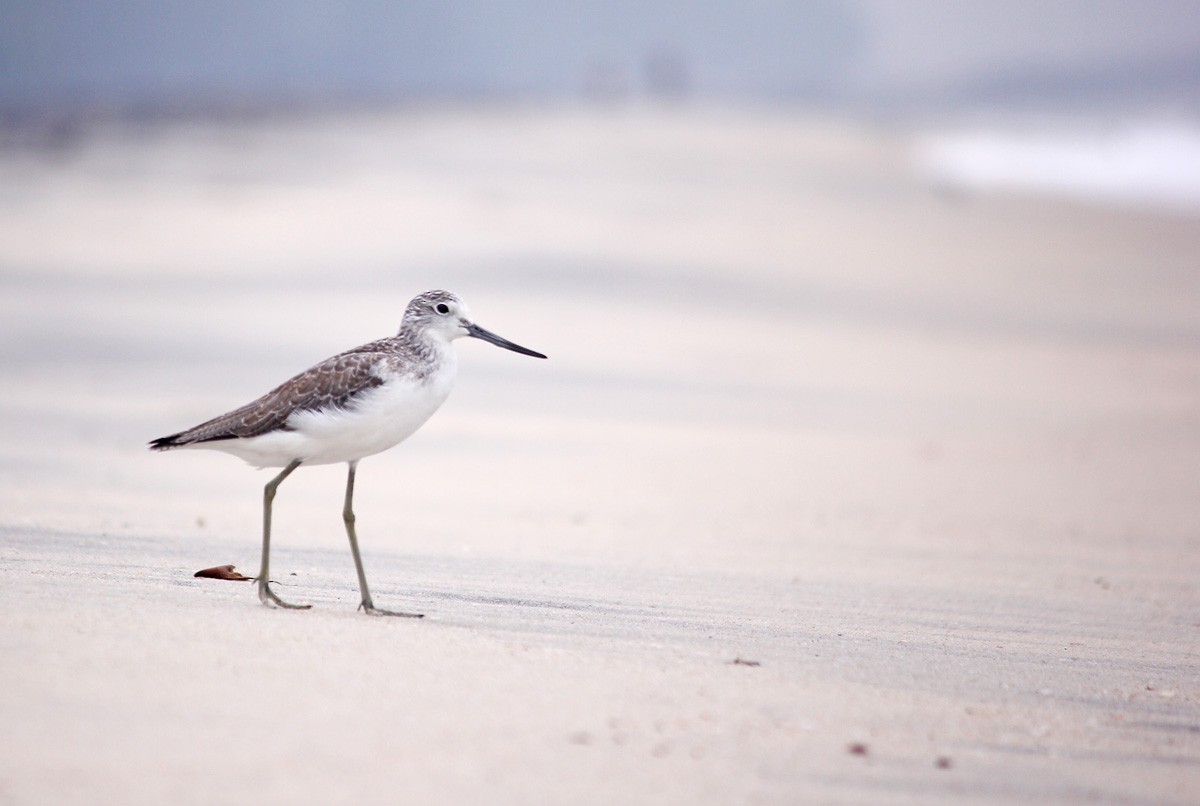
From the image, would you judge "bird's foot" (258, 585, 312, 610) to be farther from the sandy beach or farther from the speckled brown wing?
the speckled brown wing

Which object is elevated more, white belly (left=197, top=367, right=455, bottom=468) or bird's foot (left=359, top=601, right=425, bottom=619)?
white belly (left=197, top=367, right=455, bottom=468)

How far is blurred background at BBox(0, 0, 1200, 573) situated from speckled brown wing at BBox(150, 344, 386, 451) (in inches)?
54.1

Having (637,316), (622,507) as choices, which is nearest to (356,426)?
(622,507)

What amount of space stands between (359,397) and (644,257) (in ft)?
55.9

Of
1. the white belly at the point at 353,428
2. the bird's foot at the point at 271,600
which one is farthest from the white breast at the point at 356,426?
the bird's foot at the point at 271,600

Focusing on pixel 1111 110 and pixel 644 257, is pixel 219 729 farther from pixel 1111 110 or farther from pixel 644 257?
pixel 1111 110

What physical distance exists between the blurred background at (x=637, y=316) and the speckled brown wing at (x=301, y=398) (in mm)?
1375

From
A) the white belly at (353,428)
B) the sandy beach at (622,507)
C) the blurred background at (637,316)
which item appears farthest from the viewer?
the blurred background at (637,316)

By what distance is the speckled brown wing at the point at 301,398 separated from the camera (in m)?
5.86

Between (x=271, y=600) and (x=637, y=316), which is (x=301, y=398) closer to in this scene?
(x=271, y=600)

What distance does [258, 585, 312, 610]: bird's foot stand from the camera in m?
5.71

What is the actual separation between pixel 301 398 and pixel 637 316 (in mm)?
13451

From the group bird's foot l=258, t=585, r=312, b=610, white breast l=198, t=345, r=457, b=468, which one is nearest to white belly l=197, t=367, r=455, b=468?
white breast l=198, t=345, r=457, b=468

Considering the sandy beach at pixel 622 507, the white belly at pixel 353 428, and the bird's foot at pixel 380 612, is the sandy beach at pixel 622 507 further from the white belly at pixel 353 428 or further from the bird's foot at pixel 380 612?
the white belly at pixel 353 428
